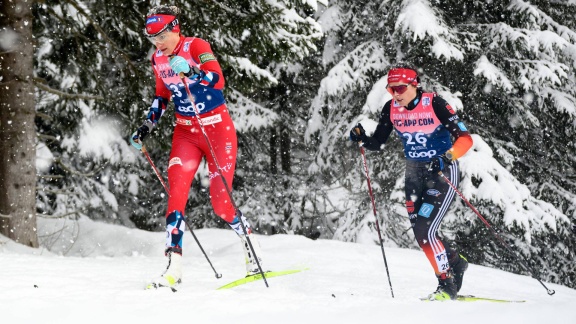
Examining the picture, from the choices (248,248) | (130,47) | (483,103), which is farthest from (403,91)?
(483,103)

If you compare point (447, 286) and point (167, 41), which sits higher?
point (167, 41)

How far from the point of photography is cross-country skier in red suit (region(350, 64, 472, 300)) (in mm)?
5477

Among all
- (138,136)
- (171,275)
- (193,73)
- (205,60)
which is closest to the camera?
(171,275)

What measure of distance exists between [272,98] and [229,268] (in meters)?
10.5

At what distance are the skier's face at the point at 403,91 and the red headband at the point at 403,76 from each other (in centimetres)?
4

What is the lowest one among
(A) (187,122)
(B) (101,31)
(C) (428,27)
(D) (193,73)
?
(A) (187,122)

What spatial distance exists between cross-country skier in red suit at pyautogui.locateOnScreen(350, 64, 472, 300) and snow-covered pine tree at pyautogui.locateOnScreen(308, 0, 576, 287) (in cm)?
528

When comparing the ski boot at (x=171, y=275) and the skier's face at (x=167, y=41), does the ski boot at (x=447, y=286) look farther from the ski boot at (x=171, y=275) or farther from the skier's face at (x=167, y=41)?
the skier's face at (x=167, y=41)

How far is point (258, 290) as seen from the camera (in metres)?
5.03

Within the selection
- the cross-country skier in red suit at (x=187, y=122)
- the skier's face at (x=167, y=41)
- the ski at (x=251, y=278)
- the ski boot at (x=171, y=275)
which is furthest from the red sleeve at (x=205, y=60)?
the ski at (x=251, y=278)

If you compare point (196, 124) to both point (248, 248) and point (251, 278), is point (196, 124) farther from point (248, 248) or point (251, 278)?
point (251, 278)

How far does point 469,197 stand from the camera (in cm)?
1092

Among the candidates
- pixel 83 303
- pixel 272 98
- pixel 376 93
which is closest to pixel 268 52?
pixel 376 93

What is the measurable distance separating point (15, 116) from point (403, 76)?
16.9ft
